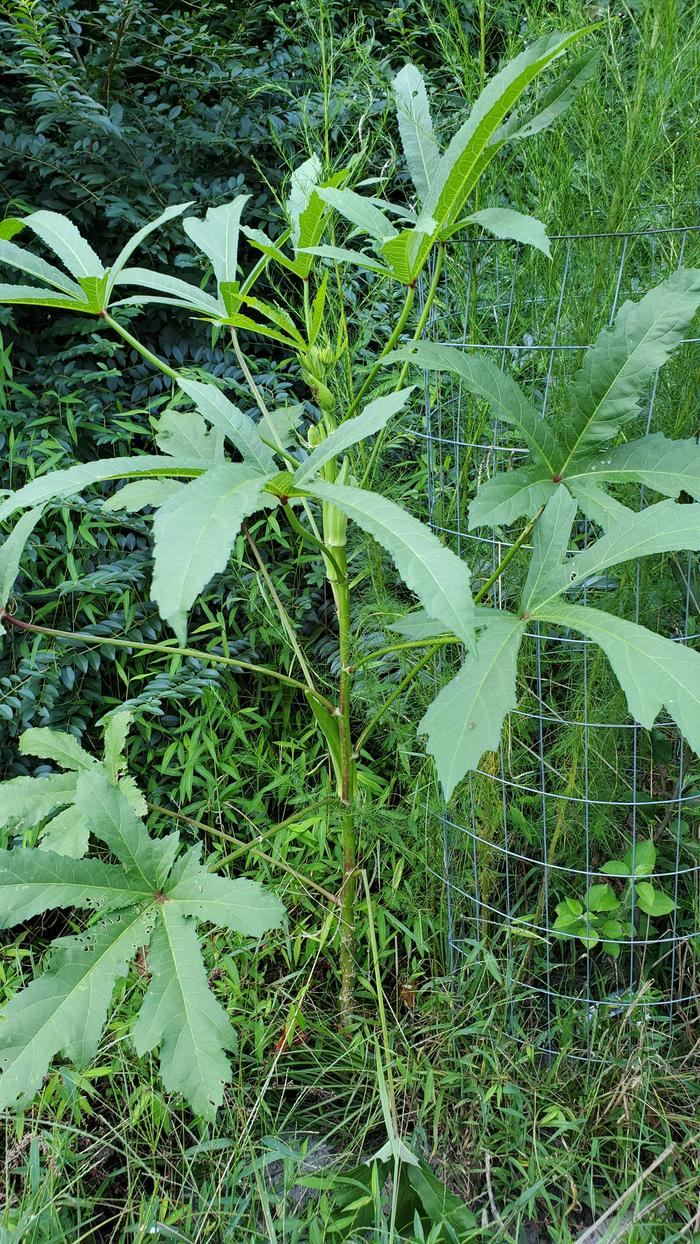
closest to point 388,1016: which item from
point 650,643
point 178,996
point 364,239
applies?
point 178,996

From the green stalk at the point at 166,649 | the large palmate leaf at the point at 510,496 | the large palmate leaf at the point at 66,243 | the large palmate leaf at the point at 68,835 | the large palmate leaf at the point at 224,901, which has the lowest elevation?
the large palmate leaf at the point at 68,835

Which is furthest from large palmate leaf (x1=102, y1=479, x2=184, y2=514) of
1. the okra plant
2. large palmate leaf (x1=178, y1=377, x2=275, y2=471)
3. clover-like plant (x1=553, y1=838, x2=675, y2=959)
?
clover-like plant (x1=553, y1=838, x2=675, y2=959)

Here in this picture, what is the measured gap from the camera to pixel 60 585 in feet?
6.34

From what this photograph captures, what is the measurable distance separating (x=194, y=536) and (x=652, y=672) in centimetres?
47

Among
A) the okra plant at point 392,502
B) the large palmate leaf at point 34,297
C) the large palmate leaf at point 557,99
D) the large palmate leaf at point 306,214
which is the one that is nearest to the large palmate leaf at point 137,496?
the okra plant at point 392,502

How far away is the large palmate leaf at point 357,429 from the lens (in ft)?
3.00

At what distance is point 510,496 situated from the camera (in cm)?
111

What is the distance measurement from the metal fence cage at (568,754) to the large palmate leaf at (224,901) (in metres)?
0.47

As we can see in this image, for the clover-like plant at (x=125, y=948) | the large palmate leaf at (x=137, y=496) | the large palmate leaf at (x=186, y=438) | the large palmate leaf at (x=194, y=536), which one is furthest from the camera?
the large palmate leaf at (x=186, y=438)

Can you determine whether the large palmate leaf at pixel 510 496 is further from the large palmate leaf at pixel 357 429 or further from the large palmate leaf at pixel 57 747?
the large palmate leaf at pixel 57 747

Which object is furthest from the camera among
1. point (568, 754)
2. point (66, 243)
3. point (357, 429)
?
point (568, 754)

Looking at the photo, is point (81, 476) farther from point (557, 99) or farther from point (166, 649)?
point (557, 99)

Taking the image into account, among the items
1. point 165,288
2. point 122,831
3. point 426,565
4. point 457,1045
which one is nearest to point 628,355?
point 426,565

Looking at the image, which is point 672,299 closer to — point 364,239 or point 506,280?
point 506,280
